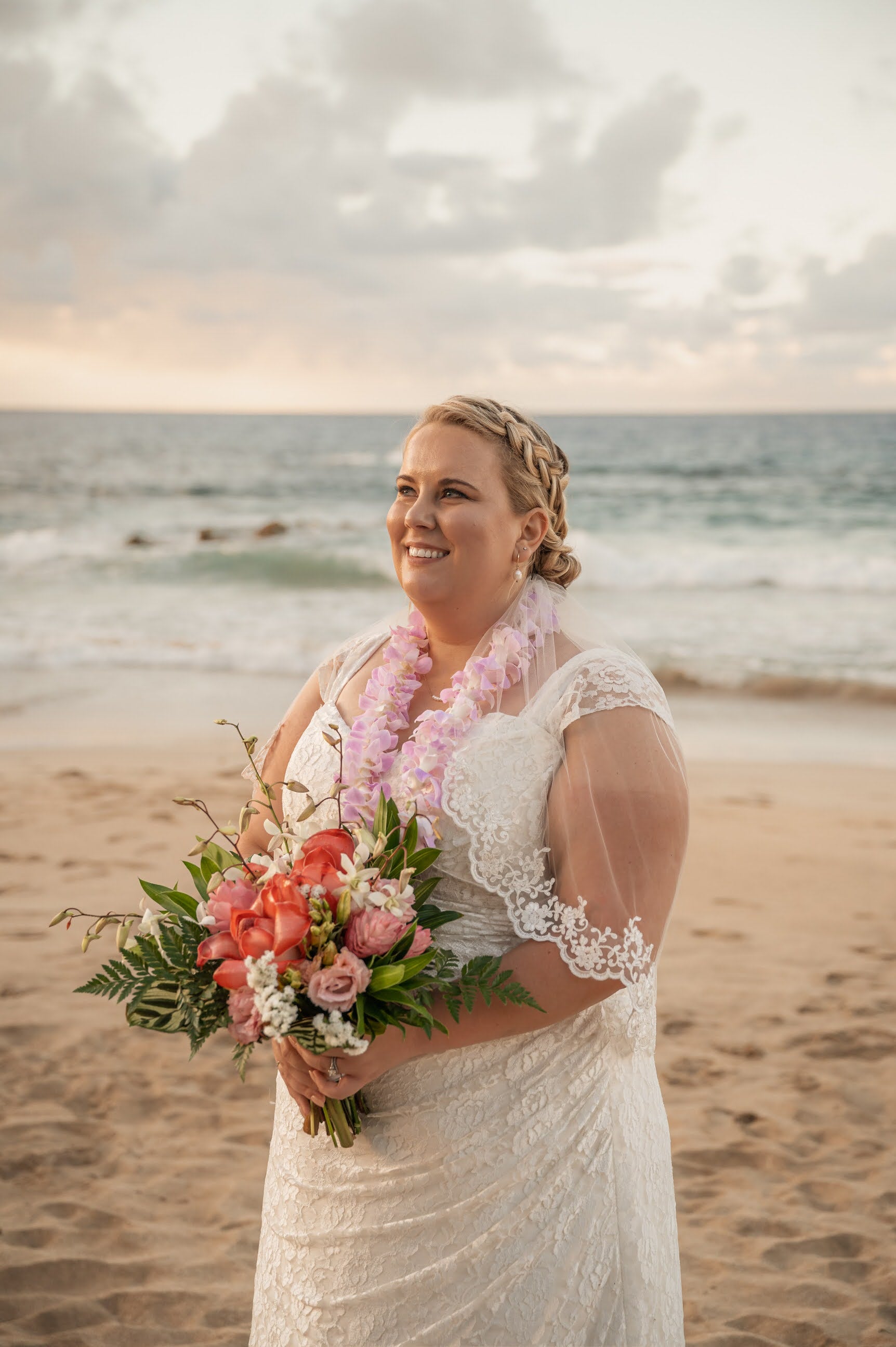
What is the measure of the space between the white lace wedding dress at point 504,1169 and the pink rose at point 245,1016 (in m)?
0.50

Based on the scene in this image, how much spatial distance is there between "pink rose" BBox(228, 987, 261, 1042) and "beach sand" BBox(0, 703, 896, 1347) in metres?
2.00

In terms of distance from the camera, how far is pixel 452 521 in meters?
2.31

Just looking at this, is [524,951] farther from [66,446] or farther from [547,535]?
[66,446]

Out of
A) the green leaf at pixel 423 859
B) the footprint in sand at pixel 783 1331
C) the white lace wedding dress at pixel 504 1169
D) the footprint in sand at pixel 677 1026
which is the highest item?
the green leaf at pixel 423 859

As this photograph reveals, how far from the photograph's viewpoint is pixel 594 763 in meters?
2.07

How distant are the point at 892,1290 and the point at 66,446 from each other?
1811 inches

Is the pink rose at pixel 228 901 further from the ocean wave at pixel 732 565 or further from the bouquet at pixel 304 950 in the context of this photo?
the ocean wave at pixel 732 565

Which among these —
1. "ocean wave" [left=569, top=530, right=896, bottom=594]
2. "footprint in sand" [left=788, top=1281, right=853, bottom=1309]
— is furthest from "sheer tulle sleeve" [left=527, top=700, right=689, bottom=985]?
"ocean wave" [left=569, top=530, right=896, bottom=594]

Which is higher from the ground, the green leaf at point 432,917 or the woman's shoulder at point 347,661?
the woman's shoulder at point 347,661

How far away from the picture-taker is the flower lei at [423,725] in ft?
7.28

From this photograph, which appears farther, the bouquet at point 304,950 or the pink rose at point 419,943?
the pink rose at point 419,943

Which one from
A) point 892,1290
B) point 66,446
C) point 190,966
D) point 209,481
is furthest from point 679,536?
point 66,446

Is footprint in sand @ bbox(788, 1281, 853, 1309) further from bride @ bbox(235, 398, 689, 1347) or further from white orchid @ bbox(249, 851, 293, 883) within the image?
white orchid @ bbox(249, 851, 293, 883)

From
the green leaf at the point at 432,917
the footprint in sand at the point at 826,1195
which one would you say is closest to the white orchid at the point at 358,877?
the green leaf at the point at 432,917
